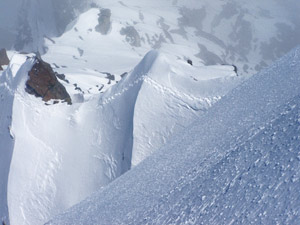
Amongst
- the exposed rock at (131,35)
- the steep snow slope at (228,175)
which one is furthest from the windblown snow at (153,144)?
the exposed rock at (131,35)

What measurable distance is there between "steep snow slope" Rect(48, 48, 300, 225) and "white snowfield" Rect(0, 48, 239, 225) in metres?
5.99

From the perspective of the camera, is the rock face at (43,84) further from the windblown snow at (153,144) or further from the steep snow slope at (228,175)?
the steep snow slope at (228,175)

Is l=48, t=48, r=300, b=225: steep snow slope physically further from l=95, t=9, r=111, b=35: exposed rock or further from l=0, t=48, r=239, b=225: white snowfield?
l=95, t=9, r=111, b=35: exposed rock

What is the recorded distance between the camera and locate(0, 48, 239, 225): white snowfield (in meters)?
11.7

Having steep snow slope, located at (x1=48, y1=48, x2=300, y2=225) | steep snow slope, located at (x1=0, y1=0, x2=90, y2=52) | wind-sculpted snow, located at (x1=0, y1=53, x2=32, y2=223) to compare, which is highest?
steep snow slope, located at (x1=48, y1=48, x2=300, y2=225)

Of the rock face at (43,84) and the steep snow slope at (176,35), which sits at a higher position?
the rock face at (43,84)

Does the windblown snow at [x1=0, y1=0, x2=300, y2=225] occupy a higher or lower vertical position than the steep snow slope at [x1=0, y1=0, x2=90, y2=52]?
higher

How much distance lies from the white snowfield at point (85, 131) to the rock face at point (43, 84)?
0.27m

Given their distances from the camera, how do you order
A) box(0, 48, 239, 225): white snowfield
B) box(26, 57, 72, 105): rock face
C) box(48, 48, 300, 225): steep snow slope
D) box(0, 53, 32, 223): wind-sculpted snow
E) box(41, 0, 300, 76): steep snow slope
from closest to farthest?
box(48, 48, 300, 225): steep snow slope
box(0, 48, 239, 225): white snowfield
box(0, 53, 32, 223): wind-sculpted snow
box(26, 57, 72, 105): rock face
box(41, 0, 300, 76): steep snow slope

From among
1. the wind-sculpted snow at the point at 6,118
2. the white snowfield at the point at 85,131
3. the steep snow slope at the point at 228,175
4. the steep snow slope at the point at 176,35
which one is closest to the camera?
the steep snow slope at the point at 228,175

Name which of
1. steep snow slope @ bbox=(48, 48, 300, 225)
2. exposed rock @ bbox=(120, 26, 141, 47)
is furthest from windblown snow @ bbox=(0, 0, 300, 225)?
exposed rock @ bbox=(120, 26, 141, 47)

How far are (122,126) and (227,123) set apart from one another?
7.95 meters

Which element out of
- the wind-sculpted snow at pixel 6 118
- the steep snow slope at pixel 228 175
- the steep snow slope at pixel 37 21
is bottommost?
the steep snow slope at pixel 37 21

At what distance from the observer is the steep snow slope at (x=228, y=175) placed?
332cm
